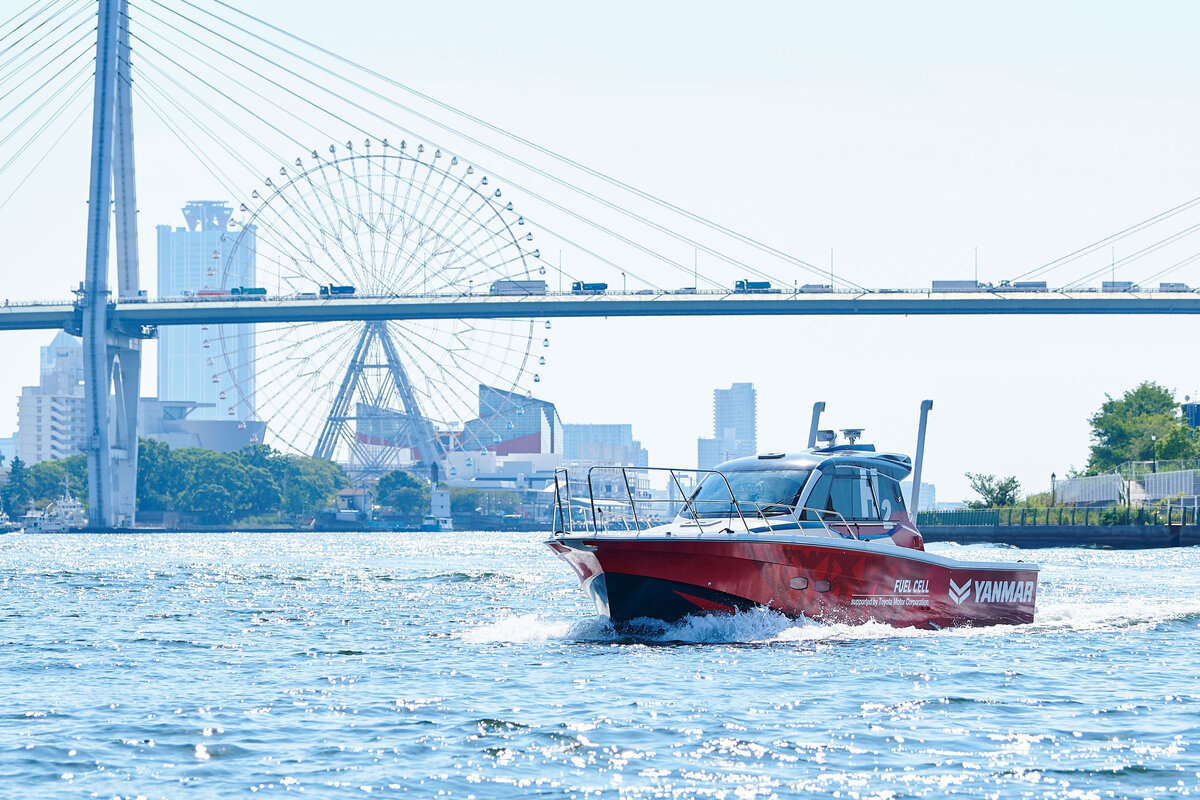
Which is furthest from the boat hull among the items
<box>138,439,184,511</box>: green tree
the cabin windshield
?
<box>138,439,184,511</box>: green tree

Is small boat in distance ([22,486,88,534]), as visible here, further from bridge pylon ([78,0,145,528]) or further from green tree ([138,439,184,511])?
bridge pylon ([78,0,145,528])

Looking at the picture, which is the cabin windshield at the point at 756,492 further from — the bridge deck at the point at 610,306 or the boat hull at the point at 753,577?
the bridge deck at the point at 610,306

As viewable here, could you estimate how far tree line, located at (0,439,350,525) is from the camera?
528 feet

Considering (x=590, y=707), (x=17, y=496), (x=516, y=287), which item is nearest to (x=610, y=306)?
(x=516, y=287)

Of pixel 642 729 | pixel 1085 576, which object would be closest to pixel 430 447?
pixel 1085 576

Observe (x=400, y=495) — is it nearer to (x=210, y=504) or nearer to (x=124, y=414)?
(x=210, y=504)

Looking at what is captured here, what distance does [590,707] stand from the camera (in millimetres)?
14047

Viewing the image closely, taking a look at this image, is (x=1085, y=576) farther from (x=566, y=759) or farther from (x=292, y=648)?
(x=566, y=759)

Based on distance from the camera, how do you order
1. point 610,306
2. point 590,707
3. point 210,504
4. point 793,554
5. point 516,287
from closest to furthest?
point 590,707
point 793,554
point 516,287
point 610,306
point 210,504

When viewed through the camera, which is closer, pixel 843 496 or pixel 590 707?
pixel 590 707

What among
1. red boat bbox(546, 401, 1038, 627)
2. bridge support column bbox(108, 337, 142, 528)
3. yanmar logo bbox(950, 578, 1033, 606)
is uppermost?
bridge support column bbox(108, 337, 142, 528)

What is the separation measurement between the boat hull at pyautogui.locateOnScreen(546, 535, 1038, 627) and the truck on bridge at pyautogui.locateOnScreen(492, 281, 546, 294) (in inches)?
2988

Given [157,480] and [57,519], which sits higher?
[157,480]

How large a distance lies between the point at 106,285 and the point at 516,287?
79.2ft
